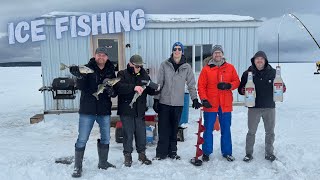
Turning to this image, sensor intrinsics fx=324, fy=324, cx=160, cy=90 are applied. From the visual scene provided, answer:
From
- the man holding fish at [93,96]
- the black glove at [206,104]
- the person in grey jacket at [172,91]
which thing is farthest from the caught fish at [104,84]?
the black glove at [206,104]

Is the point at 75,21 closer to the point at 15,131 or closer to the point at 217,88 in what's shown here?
the point at 15,131

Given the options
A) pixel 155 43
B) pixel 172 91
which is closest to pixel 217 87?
pixel 172 91

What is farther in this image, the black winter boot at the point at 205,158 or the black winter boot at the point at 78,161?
the black winter boot at the point at 205,158

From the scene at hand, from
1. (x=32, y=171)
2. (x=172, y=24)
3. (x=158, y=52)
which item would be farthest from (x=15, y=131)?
(x=172, y=24)

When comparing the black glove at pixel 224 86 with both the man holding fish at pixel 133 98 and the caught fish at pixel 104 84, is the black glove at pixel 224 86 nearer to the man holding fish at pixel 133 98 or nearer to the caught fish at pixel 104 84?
the man holding fish at pixel 133 98

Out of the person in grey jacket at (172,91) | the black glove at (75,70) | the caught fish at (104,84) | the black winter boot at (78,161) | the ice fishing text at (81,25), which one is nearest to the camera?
the black glove at (75,70)

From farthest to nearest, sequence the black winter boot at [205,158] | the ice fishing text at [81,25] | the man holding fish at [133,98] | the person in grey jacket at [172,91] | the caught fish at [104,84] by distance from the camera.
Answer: the ice fishing text at [81,25]
the black winter boot at [205,158]
the person in grey jacket at [172,91]
the man holding fish at [133,98]
the caught fish at [104,84]

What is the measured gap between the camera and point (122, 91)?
16.7 ft

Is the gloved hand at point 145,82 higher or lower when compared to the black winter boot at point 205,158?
higher

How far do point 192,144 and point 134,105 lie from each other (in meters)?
2.14

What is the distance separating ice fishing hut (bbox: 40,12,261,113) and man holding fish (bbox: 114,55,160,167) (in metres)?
4.54

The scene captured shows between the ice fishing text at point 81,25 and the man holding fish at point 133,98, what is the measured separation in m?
4.83

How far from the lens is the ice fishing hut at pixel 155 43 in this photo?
9.80 metres

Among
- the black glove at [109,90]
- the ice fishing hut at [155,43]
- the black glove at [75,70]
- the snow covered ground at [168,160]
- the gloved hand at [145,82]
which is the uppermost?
the ice fishing hut at [155,43]
